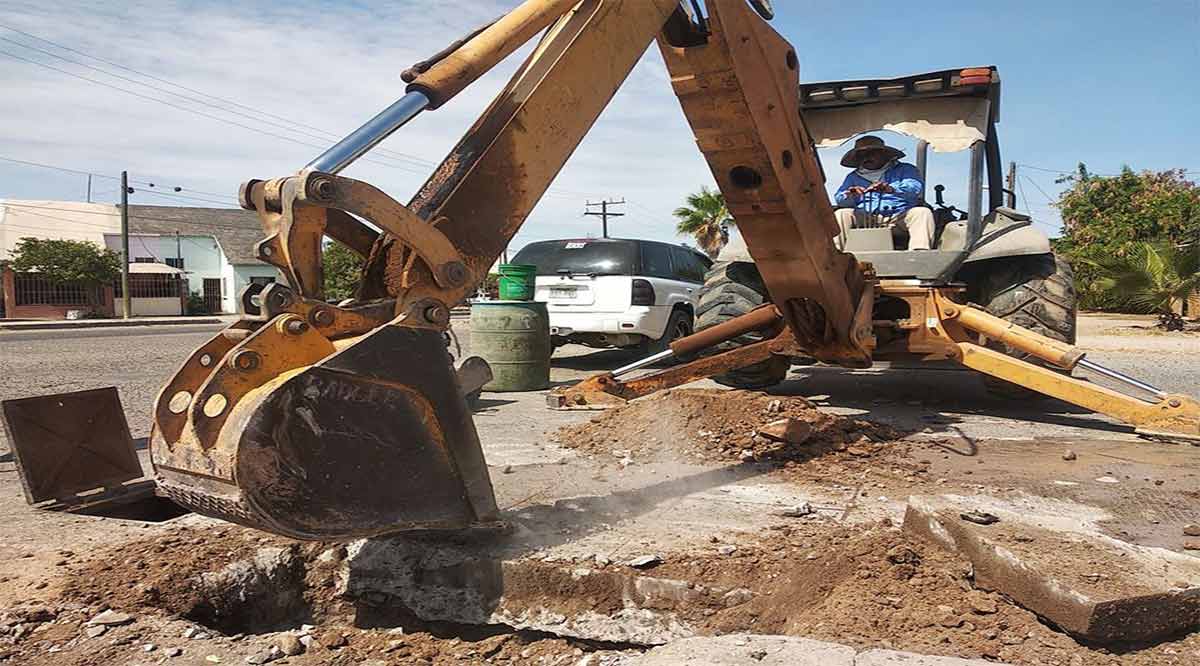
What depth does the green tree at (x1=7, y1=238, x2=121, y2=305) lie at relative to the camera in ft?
116

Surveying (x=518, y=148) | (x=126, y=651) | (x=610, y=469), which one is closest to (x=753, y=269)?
(x=610, y=469)

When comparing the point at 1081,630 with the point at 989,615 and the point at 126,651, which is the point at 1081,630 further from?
the point at 126,651

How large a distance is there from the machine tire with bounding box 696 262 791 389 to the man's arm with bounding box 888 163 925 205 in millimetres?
1361

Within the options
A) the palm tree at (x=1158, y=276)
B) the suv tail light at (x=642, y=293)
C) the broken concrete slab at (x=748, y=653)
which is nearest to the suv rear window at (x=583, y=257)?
the suv tail light at (x=642, y=293)

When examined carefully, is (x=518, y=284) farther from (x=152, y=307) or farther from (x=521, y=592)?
(x=152, y=307)

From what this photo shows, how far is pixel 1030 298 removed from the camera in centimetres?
653

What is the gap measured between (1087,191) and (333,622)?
35717 mm

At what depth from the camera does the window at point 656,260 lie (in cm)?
1070

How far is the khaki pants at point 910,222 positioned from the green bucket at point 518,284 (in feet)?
12.1

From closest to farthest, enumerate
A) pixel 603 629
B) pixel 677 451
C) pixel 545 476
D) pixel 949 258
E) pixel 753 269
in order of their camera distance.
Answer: pixel 603 629, pixel 545 476, pixel 677 451, pixel 949 258, pixel 753 269

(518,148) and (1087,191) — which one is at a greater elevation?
(1087,191)

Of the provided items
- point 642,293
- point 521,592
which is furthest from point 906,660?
point 642,293

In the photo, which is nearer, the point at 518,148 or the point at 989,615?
the point at 989,615

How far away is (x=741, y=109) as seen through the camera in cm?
428
